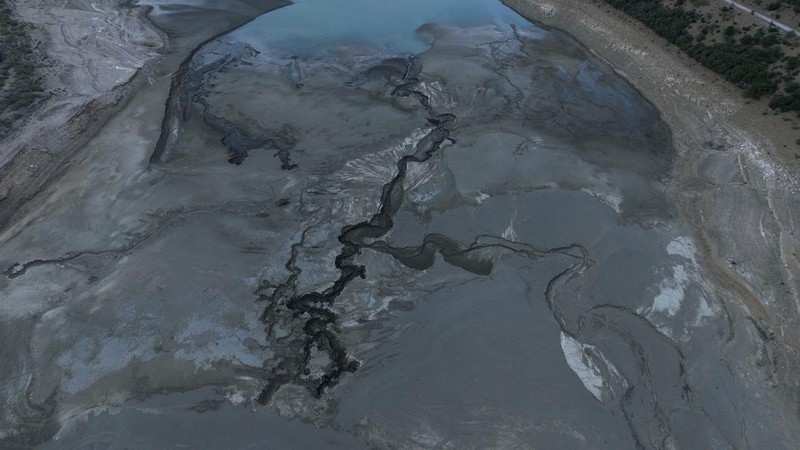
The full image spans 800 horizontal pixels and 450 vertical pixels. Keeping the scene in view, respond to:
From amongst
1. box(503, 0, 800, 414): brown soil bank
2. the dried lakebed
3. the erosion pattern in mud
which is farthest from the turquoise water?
box(503, 0, 800, 414): brown soil bank

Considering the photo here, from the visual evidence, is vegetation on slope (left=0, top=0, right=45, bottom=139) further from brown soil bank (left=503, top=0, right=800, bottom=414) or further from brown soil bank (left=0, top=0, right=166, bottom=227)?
brown soil bank (left=503, top=0, right=800, bottom=414)

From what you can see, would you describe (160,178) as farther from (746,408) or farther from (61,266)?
(746,408)

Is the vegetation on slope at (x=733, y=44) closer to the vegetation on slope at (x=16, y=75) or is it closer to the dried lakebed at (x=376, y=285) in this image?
the dried lakebed at (x=376, y=285)

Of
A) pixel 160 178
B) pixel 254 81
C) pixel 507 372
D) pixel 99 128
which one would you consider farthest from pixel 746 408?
pixel 99 128

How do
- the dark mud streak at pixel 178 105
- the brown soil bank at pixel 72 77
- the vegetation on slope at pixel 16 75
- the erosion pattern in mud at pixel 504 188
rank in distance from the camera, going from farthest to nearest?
the vegetation on slope at pixel 16 75
the dark mud streak at pixel 178 105
the brown soil bank at pixel 72 77
the erosion pattern in mud at pixel 504 188

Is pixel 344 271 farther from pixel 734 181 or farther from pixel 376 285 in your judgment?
pixel 734 181

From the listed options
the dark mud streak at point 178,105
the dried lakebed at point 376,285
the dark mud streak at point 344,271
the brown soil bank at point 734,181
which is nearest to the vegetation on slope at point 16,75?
the dried lakebed at point 376,285

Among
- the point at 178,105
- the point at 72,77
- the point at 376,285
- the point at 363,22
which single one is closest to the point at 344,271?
the point at 376,285
